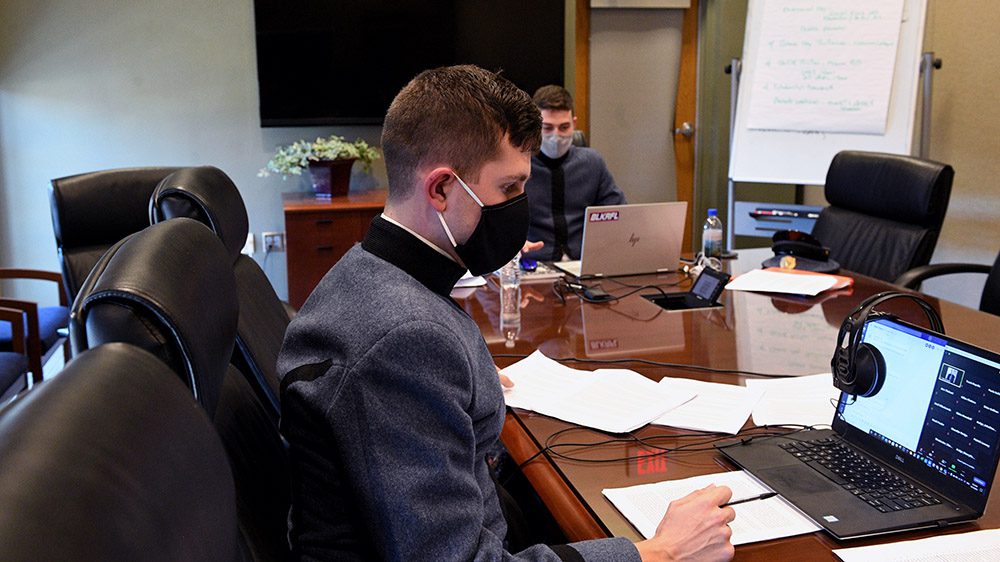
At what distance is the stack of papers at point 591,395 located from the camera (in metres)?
1.55

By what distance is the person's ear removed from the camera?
4.07 ft

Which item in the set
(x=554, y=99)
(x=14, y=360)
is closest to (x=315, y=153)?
(x=554, y=99)

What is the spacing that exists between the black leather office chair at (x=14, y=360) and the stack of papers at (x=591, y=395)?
1801 mm

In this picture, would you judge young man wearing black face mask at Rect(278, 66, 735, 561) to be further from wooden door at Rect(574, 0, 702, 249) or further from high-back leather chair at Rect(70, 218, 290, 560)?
wooden door at Rect(574, 0, 702, 249)

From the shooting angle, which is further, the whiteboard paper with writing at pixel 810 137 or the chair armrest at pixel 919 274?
the whiteboard paper with writing at pixel 810 137

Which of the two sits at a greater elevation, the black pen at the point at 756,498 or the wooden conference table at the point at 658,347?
the black pen at the point at 756,498

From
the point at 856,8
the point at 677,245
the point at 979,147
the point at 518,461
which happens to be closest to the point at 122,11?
the point at 677,245

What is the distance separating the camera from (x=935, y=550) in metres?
1.10

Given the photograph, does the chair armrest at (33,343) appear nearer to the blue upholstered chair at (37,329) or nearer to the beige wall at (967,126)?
the blue upholstered chair at (37,329)

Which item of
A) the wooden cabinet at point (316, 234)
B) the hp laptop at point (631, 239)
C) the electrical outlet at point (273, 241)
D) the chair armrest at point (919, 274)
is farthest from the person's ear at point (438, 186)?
the electrical outlet at point (273, 241)

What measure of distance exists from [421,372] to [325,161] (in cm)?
342

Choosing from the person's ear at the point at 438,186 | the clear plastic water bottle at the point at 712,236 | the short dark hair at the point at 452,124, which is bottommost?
the clear plastic water bottle at the point at 712,236

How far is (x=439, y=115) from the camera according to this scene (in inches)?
49.0

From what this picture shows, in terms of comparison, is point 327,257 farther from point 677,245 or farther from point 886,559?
point 886,559
